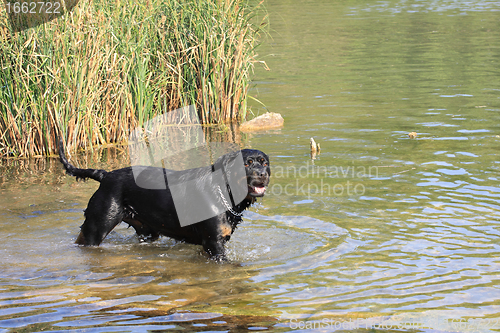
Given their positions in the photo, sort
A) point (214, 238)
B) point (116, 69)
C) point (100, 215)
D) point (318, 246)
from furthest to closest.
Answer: point (116, 69) → point (318, 246) → point (100, 215) → point (214, 238)

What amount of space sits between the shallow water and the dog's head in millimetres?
850

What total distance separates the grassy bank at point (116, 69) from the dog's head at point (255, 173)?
464 centimetres

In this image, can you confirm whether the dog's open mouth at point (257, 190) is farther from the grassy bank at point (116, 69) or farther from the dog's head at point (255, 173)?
the grassy bank at point (116, 69)

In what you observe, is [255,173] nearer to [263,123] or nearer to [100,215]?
[100,215]

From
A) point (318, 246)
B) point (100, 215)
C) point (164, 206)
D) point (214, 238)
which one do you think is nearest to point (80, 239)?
point (100, 215)

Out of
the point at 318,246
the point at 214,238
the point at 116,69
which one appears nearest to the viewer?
the point at 214,238

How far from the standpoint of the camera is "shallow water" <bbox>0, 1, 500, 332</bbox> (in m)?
4.67

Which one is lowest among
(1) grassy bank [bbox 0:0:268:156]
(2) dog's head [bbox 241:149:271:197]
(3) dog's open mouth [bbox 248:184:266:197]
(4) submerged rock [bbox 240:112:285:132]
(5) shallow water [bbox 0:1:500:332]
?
(5) shallow water [bbox 0:1:500:332]

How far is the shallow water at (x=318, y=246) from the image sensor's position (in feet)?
15.3

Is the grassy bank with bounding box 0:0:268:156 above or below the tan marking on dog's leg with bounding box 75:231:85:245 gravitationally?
above

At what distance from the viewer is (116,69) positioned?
970cm

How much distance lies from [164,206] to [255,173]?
1.12 metres

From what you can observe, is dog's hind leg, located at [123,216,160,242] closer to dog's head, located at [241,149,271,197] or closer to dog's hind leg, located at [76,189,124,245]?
dog's hind leg, located at [76,189,124,245]

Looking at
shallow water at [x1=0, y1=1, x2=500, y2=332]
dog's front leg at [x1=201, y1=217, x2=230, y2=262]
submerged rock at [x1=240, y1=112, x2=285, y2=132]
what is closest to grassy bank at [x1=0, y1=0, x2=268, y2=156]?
submerged rock at [x1=240, y1=112, x2=285, y2=132]
